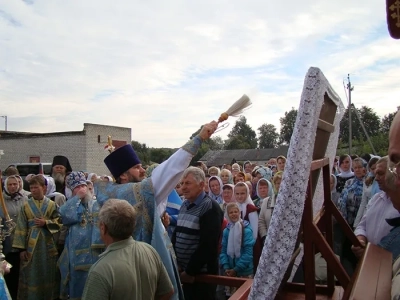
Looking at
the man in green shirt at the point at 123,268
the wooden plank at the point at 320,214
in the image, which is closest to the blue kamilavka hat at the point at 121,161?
the man in green shirt at the point at 123,268

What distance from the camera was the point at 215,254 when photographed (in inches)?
133

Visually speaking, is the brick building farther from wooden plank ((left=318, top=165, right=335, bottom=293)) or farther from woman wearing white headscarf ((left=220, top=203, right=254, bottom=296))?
wooden plank ((left=318, top=165, right=335, bottom=293))


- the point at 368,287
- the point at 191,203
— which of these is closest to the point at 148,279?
the point at 191,203

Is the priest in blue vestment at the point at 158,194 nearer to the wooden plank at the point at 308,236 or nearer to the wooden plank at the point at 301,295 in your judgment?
the wooden plank at the point at 301,295

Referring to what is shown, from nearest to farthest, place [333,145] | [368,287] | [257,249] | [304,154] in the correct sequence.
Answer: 1. [368,287]
2. [304,154]
3. [333,145]
4. [257,249]

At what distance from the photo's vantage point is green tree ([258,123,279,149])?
88.6 metres

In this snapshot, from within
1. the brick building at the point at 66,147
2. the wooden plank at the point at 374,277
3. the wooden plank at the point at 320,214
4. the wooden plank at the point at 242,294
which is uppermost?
the brick building at the point at 66,147

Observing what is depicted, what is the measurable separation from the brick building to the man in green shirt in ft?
76.2

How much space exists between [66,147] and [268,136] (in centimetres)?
6799

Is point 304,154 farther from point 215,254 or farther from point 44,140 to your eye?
point 44,140

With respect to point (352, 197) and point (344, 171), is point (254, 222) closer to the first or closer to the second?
point (352, 197)

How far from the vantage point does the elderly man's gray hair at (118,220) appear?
94.7 inches

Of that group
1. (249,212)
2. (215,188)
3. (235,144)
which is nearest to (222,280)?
(249,212)

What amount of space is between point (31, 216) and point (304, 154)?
4239mm
